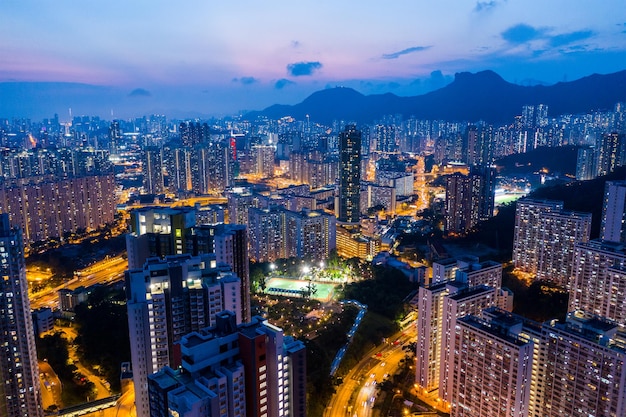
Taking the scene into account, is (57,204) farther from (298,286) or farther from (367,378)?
(367,378)

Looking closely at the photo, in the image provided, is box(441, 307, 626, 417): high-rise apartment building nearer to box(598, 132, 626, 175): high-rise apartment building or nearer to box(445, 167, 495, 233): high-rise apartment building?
box(445, 167, 495, 233): high-rise apartment building

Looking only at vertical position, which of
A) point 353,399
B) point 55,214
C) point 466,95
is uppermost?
point 466,95

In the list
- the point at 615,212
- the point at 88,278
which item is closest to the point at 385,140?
the point at 615,212

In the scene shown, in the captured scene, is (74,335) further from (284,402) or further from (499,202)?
(499,202)

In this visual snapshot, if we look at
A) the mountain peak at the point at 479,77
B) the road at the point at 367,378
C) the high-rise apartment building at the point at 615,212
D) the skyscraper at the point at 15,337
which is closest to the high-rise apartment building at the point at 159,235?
the skyscraper at the point at 15,337

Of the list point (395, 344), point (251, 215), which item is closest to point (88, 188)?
point (251, 215)

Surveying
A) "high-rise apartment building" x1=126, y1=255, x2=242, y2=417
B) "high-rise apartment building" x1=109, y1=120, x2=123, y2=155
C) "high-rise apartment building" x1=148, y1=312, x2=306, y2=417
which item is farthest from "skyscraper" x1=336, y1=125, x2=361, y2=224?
"high-rise apartment building" x1=109, y1=120, x2=123, y2=155
